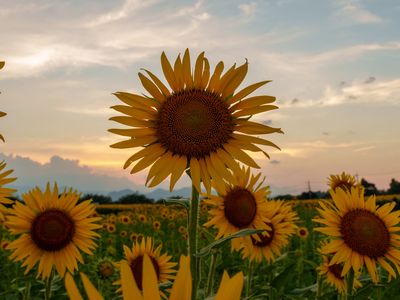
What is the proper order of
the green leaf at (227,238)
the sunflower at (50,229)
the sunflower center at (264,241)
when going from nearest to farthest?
1. the green leaf at (227,238)
2. the sunflower at (50,229)
3. the sunflower center at (264,241)

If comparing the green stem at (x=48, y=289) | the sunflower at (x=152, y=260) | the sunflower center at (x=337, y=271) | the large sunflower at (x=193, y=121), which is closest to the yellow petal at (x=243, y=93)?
the large sunflower at (x=193, y=121)

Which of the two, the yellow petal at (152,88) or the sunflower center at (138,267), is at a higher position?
the yellow petal at (152,88)

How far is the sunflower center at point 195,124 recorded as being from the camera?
348cm

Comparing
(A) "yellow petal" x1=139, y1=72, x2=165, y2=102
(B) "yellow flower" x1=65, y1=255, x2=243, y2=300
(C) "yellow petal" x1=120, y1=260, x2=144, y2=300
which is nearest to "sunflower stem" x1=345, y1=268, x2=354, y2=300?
(A) "yellow petal" x1=139, y1=72, x2=165, y2=102

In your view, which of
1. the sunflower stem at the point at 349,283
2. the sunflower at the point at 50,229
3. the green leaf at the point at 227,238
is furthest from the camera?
the sunflower at the point at 50,229

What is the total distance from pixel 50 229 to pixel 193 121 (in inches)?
120

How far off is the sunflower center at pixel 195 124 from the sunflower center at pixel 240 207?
2.58 meters

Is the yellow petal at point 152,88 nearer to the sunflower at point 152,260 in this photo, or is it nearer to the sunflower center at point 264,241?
the sunflower at point 152,260

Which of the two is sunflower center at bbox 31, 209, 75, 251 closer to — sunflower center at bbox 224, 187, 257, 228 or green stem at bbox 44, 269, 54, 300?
green stem at bbox 44, 269, 54, 300

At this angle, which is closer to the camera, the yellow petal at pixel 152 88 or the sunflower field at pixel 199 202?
the sunflower field at pixel 199 202

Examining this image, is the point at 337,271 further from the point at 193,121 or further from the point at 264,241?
the point at 193,121

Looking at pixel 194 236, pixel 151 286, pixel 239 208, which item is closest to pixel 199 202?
pixel 194 236

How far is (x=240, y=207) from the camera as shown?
602 cm

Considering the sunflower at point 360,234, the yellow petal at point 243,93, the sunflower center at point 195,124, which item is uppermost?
the yellow petal at point 243,93
